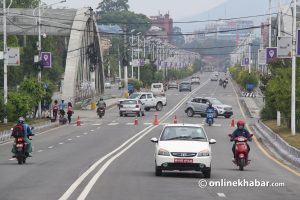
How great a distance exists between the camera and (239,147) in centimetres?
2597

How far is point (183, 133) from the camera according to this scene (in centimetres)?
2378

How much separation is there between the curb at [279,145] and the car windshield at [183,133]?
21.7 feet

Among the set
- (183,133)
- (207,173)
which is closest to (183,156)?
(207,173)

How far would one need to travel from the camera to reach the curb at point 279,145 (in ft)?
102

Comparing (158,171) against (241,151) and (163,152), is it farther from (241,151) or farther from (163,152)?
(241,151)

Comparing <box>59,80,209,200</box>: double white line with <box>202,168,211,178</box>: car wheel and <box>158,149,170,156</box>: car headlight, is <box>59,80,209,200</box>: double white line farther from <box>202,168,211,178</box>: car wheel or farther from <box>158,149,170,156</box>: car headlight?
<box>202,168,211,178</box>: car wheel

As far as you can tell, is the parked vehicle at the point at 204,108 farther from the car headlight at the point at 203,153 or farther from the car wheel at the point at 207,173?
the car headlight at the point at 203,153

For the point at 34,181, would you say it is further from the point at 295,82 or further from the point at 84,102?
the point at 84,102

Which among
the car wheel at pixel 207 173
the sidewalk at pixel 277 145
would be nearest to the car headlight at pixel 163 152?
the car wheel at pixel 207 173

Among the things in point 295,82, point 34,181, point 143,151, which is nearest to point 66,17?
point 295,82

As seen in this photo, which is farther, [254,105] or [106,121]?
[254,105]

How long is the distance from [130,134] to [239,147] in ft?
78.8

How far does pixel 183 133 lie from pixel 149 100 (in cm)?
5767

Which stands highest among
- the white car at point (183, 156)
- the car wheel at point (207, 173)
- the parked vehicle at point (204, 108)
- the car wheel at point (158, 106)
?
the white car at point (183, 156)
